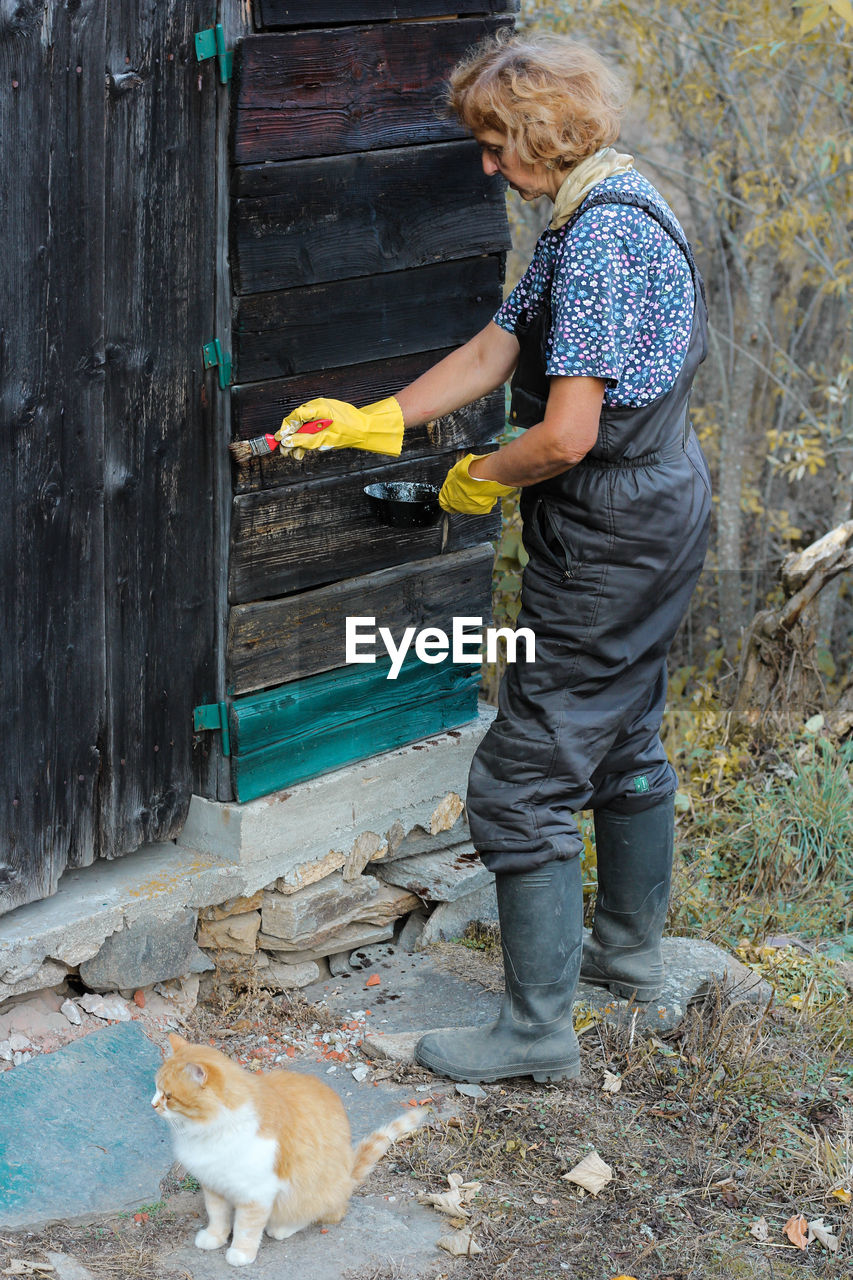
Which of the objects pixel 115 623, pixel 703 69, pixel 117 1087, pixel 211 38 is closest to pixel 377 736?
pixel 115 623

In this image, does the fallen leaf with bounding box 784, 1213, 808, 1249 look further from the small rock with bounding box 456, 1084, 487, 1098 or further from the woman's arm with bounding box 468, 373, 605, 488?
the woman's arm with bounding box 468, 373, 605, 488

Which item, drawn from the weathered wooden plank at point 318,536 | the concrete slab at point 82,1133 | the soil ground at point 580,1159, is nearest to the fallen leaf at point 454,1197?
the soil ground at point 580,1159

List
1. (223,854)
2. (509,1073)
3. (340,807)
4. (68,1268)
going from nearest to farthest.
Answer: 1. (68,1268)
2. (509,1073)
3. (223,854)
4. (340,807)

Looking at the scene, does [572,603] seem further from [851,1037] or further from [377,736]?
[851,1037]

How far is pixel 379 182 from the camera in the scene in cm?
316

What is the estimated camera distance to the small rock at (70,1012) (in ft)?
10.1

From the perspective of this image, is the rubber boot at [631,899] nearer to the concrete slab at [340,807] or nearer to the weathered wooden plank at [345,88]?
the concrete slab at [340,807]

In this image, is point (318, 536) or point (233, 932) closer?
point (318, 536)

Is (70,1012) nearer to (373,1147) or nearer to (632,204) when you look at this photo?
(373,1147)

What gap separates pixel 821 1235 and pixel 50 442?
2327mm

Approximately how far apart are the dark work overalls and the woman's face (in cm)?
25

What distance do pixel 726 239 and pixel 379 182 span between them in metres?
4.48

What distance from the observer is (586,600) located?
286 centimetres

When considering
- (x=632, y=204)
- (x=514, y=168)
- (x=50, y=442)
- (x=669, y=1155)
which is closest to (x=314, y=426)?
(x=50, y=442)
